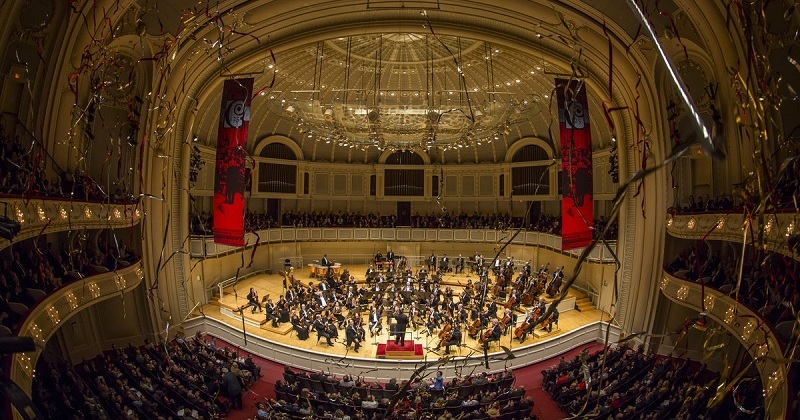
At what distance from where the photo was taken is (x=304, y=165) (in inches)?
1151

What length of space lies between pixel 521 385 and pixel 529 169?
52.9 ft

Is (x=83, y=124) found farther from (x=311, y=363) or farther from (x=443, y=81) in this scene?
(x=443, y=81)

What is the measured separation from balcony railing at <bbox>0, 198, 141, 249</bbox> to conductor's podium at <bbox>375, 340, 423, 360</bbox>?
949 centimetres

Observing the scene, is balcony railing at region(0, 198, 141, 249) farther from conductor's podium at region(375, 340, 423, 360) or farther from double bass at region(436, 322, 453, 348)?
double bass at region(436, 322, 453, 348)

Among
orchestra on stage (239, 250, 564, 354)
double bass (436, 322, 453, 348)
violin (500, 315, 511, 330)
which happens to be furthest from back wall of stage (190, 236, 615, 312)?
double bass (436, 322, 453, 348)

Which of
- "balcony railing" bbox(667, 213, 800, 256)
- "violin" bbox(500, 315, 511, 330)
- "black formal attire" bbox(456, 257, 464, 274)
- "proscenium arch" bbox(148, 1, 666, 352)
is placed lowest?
"violin" bbox(500, 315, 511, 330)

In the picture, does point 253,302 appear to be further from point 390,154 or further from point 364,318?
point 390,154

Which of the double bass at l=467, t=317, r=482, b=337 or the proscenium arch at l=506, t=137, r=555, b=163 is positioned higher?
the proscenium arch at l=506, t=137, r=555, b=163

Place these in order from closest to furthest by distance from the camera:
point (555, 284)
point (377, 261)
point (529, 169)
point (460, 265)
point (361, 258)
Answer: point (555, 284) → point (377, 261) → point (460, 265) → point (529, 169) → point (361, 258)

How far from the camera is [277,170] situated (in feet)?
92.9

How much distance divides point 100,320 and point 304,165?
52.8ft

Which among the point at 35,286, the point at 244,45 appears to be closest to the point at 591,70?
the point at 244,45

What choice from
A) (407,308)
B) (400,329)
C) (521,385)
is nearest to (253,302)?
(407,308)

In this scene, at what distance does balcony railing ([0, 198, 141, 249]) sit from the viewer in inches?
336
